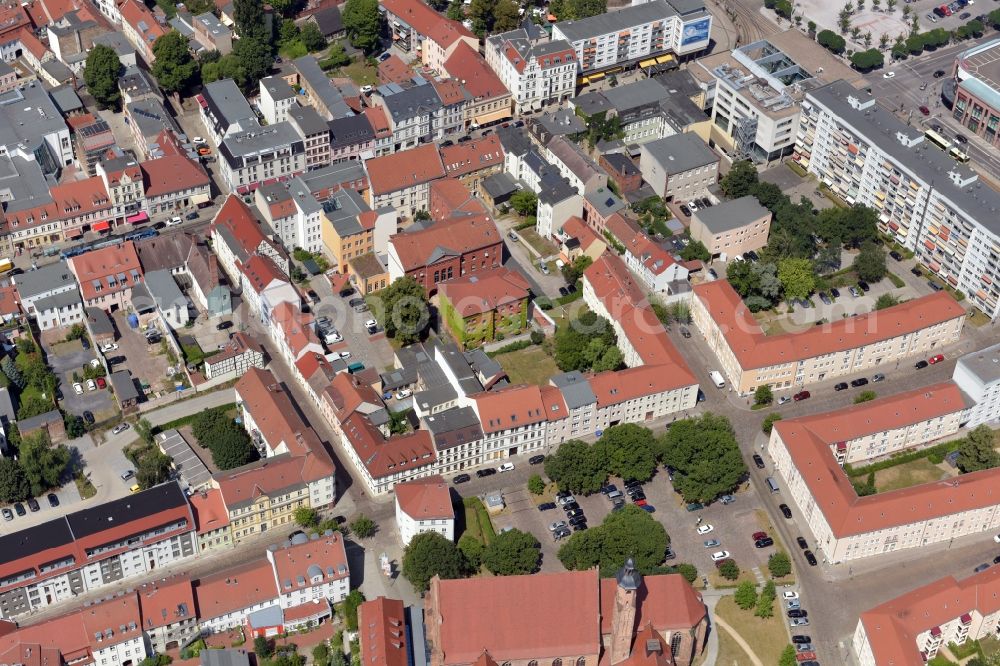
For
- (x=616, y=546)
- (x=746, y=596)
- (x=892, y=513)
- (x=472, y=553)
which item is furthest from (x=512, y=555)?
(x=892, y=513)

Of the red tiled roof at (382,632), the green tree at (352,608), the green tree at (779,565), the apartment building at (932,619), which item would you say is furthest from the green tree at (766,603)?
the green tree at (352,608)

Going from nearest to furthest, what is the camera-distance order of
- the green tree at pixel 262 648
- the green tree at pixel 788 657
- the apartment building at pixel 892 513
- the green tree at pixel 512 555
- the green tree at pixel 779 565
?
the green tree at pixel 788 657, the green tree at pixel 262 648, the green tree at pixel 512 555, the green tree at pixel 779 565, the apartment building at pixel 892 513

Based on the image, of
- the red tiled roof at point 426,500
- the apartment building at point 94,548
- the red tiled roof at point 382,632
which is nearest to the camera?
the red tiled roof at point 382,632

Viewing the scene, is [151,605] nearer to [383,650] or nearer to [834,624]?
[383,650]

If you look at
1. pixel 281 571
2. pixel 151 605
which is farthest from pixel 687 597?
pixel 151 605

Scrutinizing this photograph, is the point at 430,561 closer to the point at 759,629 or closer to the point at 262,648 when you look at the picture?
the point at 262,648

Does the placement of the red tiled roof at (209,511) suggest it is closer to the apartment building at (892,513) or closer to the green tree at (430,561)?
the green tree at (430,561)
